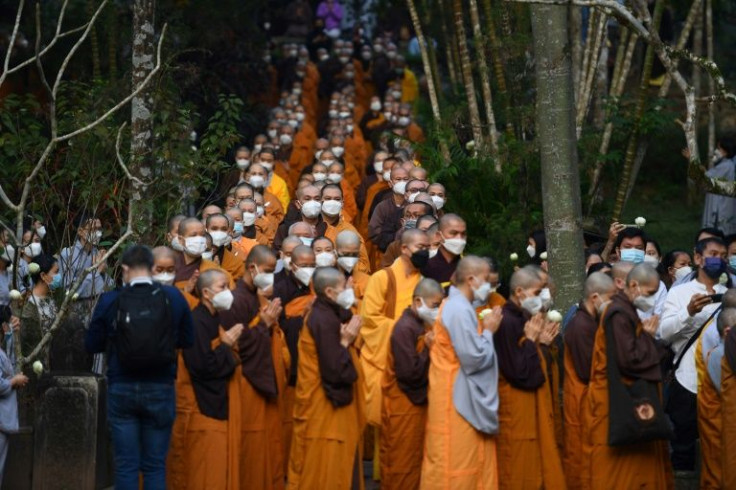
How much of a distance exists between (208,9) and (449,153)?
6.35 m

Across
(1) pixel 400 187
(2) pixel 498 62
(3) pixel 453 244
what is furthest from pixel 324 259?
(2) pixel 498 62

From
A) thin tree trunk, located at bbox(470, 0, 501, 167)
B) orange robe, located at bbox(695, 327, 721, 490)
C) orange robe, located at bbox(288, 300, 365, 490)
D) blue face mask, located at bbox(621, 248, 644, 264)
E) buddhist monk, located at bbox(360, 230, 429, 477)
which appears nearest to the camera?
orange robe, located at bbox(288, 300, 365, 490)

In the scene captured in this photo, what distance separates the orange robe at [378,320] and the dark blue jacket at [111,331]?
2104 millimetres

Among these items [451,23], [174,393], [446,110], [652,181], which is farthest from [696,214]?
[174,393]

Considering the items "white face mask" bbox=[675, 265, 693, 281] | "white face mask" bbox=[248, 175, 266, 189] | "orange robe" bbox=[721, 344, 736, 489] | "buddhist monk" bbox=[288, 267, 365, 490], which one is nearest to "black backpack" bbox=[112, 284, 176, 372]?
"buddhist monk" bbox=[288, 267, 365, 490]

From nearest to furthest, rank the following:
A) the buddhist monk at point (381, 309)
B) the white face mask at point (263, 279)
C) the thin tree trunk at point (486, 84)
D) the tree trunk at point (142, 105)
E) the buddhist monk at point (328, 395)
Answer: the buddhist monk at point (328, 395), the white face mask at point (263, 279), the buddhist monk at point (381, 309), the tree trunk at point (142, 105), the thin tree trunk at point (486, 84)

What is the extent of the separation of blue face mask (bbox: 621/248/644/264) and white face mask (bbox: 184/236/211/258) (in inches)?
131

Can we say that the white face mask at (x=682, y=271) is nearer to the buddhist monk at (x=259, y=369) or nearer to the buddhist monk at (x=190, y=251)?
the buddhist monk at (x=259, y=369)

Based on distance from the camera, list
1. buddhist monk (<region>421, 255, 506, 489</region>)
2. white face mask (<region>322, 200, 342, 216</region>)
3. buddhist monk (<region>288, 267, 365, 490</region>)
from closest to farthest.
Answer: buddhist monk (<region>421, 255, 506, 489</region>) → buddhist monk (<region>288, 267, 365, 490</region>) → white face mask (<region>322, 200, 342, 216</region>)

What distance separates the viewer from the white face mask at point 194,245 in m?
12.3

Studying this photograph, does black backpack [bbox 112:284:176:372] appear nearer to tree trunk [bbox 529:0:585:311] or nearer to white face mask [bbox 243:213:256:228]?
tree trunk [bbox 529:0:585:311]

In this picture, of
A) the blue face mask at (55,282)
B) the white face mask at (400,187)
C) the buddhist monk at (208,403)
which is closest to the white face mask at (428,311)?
the buddhist monk at (208,403)

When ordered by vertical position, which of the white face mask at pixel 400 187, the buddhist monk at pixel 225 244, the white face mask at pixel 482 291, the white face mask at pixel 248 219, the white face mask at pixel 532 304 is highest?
the white face mask at pixel 400 187

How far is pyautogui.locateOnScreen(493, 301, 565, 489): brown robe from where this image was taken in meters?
10.9
